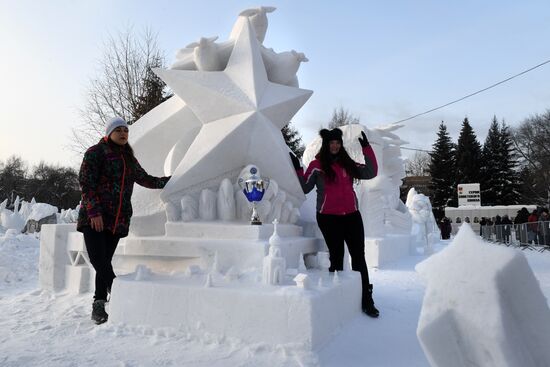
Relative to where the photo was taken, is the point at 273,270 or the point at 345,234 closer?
the point at 273,270

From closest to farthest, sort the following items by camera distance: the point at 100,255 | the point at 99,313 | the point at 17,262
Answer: the point at 99,313, the point at 100,255, the point at 17,262

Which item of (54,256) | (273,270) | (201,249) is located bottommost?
(54,256)

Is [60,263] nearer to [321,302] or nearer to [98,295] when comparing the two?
[98,295]

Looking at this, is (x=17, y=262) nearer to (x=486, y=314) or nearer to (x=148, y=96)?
(x=486, y=314)

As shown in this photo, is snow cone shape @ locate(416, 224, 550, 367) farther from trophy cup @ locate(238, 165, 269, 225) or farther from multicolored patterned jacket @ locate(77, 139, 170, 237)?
multicolored patterned jacket @ locate(77, 139, 170, 237)

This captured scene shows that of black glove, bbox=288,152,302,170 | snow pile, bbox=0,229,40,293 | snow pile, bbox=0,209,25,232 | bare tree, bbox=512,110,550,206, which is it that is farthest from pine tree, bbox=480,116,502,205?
black glove, bbox=288,152,302,170

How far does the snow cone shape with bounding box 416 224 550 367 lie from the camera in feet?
4.69

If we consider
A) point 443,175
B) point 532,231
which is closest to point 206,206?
point 532,231

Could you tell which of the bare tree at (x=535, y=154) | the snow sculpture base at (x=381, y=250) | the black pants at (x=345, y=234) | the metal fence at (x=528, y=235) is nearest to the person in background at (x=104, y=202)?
the black pants at (x=345, y=234)

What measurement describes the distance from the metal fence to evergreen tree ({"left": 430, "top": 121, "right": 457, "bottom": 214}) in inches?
982

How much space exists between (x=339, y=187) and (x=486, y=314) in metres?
2.71

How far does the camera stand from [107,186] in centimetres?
370

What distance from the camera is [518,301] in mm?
1491

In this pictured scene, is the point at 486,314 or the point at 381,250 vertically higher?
the point at 486,314
